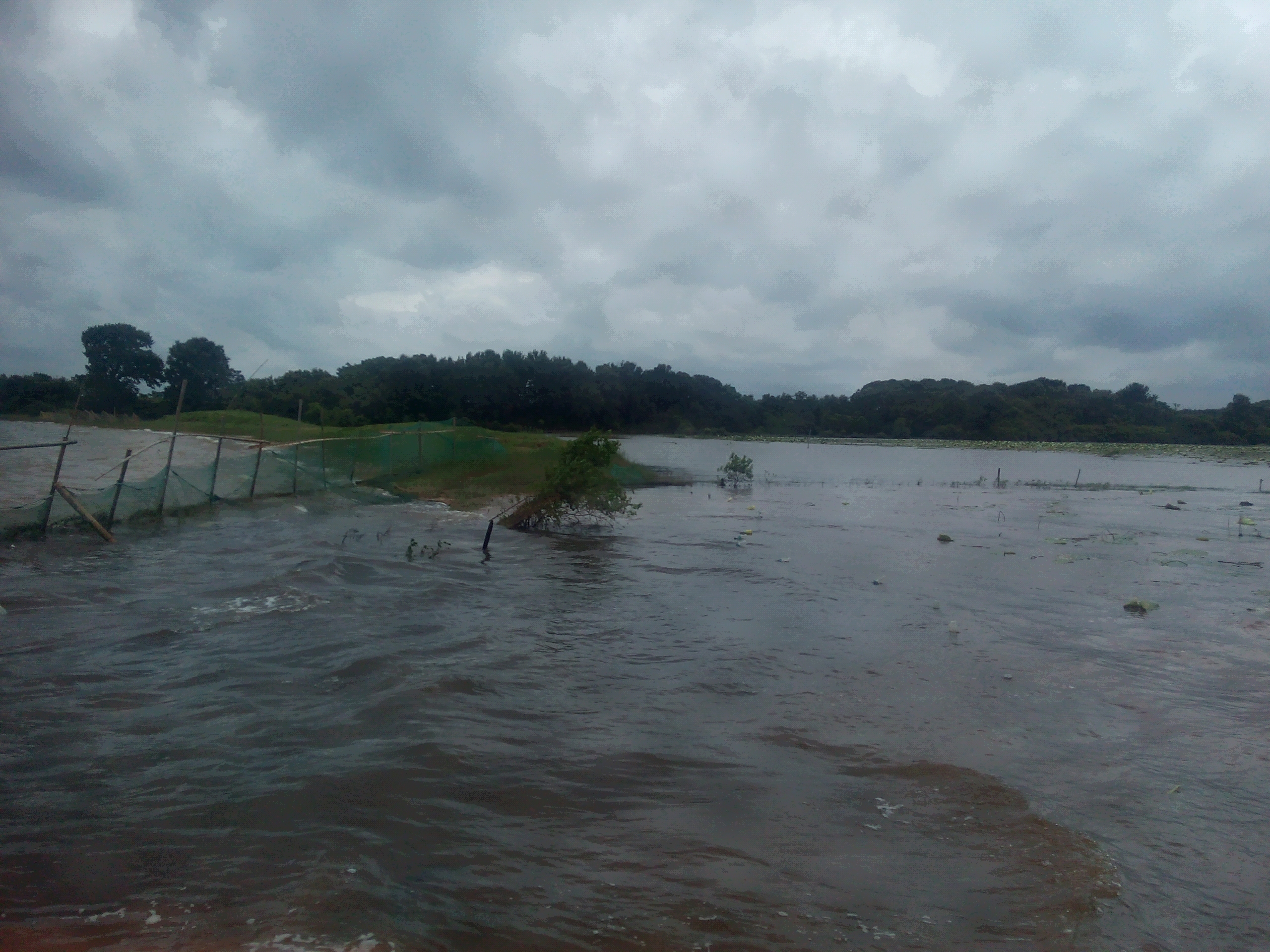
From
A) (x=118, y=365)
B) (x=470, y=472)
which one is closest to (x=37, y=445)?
(x=470, y=472)

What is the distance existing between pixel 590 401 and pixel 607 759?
Answer: 77.5 m

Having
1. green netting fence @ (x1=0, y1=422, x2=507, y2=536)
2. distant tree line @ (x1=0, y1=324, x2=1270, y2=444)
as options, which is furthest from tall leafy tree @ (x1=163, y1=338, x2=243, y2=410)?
green netting fence @ (x1=0, y1=422, x2=507, y2=536)

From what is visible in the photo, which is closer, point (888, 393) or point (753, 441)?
point (753, 441)

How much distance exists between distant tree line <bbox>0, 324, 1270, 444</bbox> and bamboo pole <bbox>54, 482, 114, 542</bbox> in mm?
1772

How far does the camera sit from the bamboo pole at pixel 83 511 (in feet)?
44.0

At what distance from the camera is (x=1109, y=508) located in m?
30.9

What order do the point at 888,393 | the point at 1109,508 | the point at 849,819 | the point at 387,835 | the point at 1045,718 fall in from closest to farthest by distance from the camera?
the point at 387,835 → the point at 849,819 → the point at 1045,718 → the point at 1109,508 → the point at 888,393

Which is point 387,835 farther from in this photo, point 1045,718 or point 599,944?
point 1045,718

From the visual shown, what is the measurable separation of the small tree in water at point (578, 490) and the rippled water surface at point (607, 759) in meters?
5.45

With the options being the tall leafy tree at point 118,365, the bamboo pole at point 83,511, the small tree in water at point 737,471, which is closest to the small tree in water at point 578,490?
the bamboo pole at point 83,511

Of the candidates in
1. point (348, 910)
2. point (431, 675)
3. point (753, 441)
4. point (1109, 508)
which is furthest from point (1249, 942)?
point (753, 441)

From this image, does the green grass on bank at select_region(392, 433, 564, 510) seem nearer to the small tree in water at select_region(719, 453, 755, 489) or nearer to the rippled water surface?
the rippled water surface

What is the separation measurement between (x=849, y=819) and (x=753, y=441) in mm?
98206

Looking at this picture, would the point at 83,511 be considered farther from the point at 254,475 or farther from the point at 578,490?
the point at 578,490
